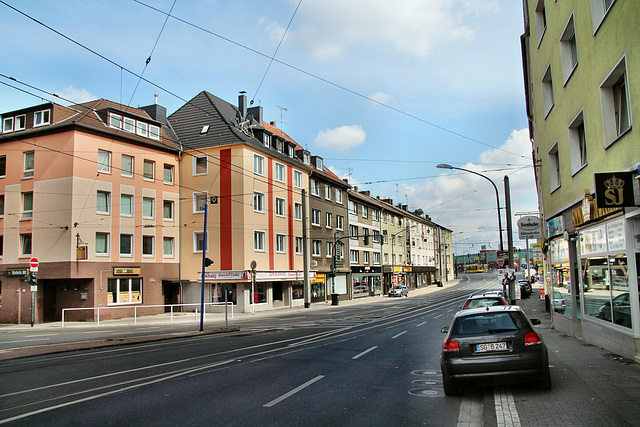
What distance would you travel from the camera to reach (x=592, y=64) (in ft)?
37.7

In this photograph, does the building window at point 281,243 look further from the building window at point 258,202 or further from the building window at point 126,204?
the building window at point 126,204

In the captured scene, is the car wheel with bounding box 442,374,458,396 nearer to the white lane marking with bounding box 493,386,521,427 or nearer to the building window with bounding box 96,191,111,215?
the white lane marking with bounding box 493,386,521,427

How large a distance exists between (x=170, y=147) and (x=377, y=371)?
96.7ft

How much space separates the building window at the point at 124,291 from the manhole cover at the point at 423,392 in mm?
25985

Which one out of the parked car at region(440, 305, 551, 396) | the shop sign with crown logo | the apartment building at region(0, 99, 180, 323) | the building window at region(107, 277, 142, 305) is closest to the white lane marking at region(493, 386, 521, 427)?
the parked car at region(440, 305, 551, 396)

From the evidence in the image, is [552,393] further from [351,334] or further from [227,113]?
[227,113]

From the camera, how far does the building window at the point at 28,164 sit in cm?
3088

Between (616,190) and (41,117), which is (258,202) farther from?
(616,190)

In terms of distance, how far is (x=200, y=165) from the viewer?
3703 centimetres

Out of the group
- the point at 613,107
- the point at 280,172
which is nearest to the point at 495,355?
the point at 613,107

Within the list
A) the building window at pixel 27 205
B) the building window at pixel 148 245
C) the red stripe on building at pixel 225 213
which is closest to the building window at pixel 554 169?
the red stripe on building at pixel 225 213

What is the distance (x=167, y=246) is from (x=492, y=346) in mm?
31062

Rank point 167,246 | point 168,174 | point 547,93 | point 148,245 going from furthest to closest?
point 168,174 < point 167,246 < point 148,245 < point 547,93

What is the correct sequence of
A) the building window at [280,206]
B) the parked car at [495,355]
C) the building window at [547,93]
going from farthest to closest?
the building window at [280,206]
the building window at [547,93]
the parked car at [495,355]
